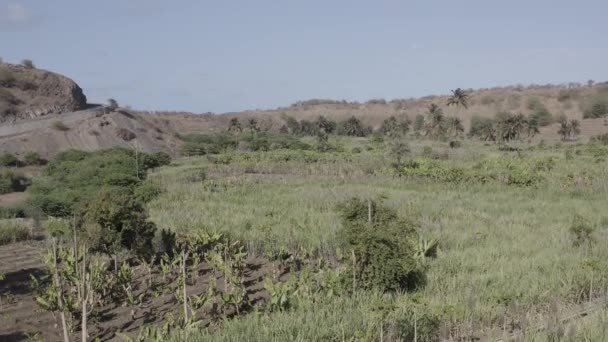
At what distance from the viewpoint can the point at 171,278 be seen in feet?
39.8

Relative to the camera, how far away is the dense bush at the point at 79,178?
2542 cm

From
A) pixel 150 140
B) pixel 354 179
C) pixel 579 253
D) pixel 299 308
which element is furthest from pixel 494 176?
pixel 150 140

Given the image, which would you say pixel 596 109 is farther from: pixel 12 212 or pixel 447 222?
pixel 12 212

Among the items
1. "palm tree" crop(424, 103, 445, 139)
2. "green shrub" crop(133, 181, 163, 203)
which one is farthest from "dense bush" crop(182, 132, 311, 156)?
"green shrub" crop(133, 181, 163, 203)

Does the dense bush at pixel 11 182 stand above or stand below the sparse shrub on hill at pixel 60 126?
below

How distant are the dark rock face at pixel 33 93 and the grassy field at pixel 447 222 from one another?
2872 cm

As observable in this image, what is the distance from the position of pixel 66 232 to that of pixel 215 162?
2704 cm

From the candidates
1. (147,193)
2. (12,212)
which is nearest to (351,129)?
(12,212)

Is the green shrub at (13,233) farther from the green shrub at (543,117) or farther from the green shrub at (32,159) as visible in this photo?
the green shrub at (543,117)

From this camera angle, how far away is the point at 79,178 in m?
31.9

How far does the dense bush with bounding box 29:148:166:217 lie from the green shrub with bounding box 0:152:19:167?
288 cm

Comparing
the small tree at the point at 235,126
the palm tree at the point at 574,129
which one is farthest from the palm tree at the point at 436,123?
the small tree at the point at 235,126

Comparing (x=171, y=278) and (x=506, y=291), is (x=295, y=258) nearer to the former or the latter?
(x=171, y=278)

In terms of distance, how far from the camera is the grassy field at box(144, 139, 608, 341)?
8172mm
